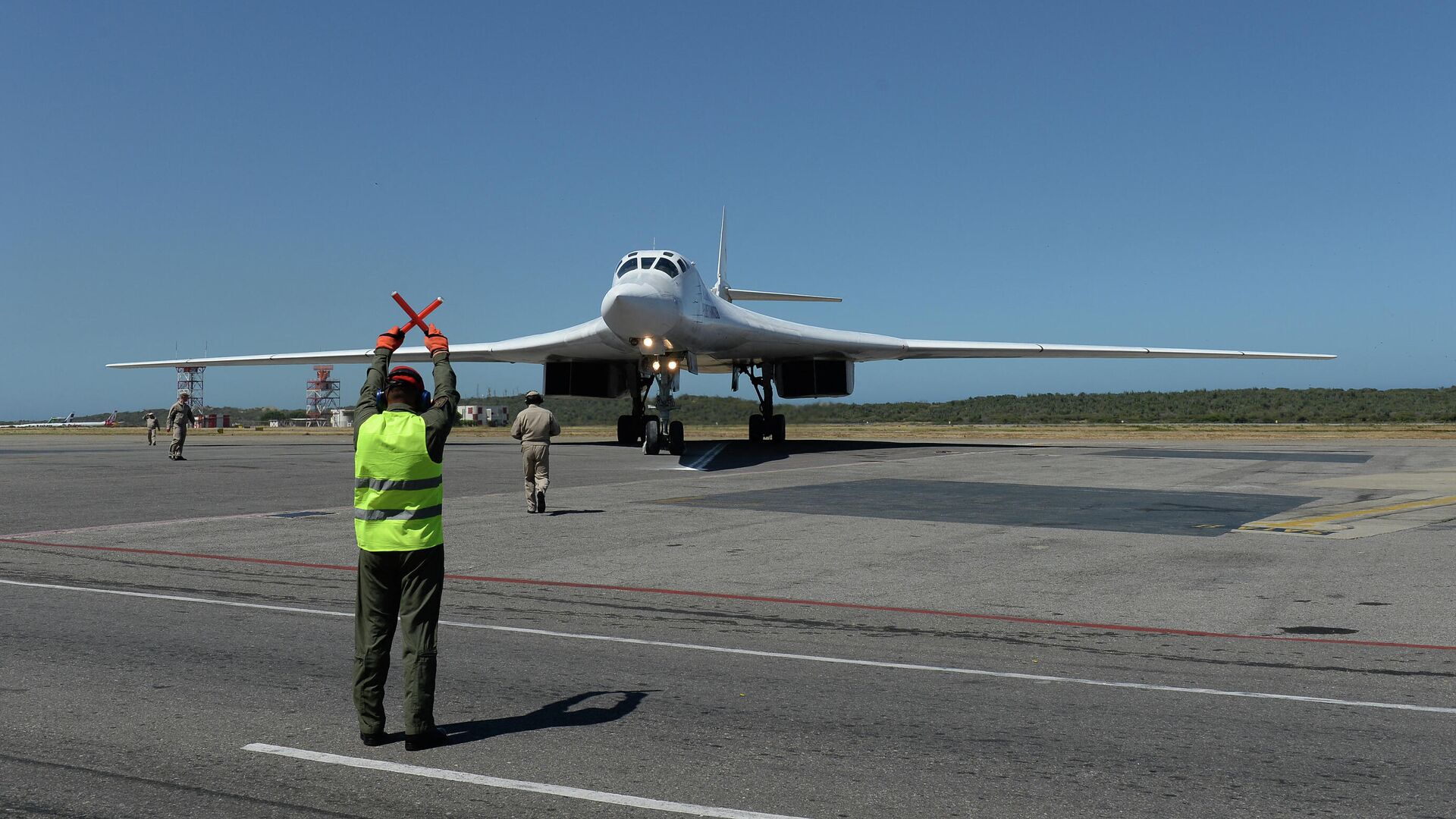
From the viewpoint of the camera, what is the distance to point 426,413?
515 centimetres

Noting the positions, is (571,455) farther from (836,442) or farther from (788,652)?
(788,652)

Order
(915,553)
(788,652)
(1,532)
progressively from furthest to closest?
(1,532) < (915,553) < (788,652)

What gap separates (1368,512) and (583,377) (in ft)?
83.2

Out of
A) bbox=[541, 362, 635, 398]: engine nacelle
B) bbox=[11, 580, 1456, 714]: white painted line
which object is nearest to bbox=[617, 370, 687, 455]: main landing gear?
bbox=[541, 362, 635, 398]: engine nacelle

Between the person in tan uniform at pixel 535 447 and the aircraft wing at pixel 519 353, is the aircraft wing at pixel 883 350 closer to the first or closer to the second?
the aircraft wing at pixel 519 353

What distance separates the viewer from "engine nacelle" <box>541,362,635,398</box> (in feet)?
118

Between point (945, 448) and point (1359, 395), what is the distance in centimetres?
9537

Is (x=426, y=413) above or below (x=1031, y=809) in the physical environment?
above

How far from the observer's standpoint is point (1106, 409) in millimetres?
108750

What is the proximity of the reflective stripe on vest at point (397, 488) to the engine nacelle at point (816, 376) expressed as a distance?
31.6 metres

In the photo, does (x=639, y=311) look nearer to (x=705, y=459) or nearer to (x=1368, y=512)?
(x=705, y=459)

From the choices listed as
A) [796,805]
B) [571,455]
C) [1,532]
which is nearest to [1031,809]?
[796,805]

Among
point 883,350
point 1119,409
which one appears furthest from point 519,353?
point 1119,409

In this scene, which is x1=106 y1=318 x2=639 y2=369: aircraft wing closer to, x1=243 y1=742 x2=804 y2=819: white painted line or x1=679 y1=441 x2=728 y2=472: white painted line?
x1=679 y1=441 x2=728 y2=472: white painted line
